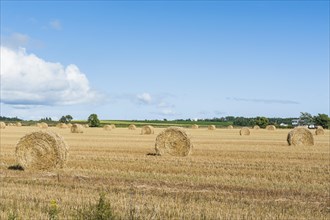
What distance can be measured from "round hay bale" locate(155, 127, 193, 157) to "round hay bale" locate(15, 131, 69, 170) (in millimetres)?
6441

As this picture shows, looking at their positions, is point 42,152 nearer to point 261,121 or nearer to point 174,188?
point 174,188

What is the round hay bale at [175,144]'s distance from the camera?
2375 cm

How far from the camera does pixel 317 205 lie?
35.7 ft

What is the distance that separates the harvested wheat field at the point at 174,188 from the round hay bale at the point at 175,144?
3484 mm

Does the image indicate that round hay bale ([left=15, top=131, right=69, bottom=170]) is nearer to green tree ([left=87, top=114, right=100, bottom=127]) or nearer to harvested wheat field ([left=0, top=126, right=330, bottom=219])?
harvested wheat field ([left=0, top=126, right=330, bottom=219])

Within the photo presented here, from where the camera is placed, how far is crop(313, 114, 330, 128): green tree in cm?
9312

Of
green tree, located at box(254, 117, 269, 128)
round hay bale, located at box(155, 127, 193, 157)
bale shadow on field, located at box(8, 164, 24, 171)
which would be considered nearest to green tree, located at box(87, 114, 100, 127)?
green tree, located at box(254, 117, 269, 128)

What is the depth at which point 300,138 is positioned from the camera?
32375 millimetres

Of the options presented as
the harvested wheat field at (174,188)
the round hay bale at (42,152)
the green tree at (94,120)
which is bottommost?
the harvested wheat field at (174,188)

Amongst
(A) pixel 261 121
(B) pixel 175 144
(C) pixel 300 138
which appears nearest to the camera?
(B) pixel 175 144

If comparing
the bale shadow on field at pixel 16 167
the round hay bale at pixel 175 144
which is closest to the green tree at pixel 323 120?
the round hay bale at pixel 175 144

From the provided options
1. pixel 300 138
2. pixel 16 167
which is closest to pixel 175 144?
pixel 16 167

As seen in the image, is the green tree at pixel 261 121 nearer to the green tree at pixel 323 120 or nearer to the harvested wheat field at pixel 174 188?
the green tree at pixel 323 120

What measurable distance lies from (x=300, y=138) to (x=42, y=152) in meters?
19.8
